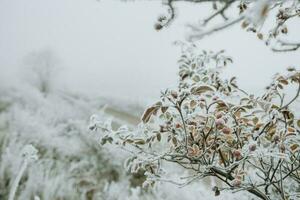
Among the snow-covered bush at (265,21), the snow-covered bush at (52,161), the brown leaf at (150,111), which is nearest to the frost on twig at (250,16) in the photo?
the snow-covered bush at (265,21)

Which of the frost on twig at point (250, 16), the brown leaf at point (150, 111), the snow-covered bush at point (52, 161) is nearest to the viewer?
the frost on twig at point (250, 16)

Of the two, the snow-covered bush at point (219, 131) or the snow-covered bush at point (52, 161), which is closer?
the snow-covered bush at point (219, 131)

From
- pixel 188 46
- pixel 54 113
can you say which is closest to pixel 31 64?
pixel 54 113

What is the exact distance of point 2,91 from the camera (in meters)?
12.6

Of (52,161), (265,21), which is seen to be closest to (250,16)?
(265,21)

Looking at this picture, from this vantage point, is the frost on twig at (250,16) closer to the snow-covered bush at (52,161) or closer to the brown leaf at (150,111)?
the brown leaf at (150,111)

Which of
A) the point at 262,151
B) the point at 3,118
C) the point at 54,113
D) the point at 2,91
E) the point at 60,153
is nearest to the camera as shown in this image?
the point at 262,151

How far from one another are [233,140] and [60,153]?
484 cm

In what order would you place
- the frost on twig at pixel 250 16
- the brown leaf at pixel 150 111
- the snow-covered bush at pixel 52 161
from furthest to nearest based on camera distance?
the snow-covered bush at pixel 52 161
the brown leaf at pixel 150 111
the frost on twig at pixel 250 16

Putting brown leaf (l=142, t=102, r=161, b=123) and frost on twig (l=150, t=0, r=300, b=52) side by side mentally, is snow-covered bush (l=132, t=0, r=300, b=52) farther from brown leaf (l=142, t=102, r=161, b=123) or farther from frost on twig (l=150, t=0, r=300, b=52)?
brown leaf (l=142, t=102, r=161, b=123)

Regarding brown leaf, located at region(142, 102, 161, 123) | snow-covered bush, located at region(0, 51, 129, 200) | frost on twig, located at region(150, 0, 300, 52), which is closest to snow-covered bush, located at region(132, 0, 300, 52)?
frost on twig, located at region(150, 0, 300, 52)

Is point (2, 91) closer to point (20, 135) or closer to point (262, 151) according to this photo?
point (20, 135)

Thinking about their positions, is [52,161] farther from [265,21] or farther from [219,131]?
[265,21]

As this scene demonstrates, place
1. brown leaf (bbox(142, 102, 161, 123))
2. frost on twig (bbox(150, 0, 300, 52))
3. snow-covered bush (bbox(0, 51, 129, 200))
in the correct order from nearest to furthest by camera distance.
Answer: frost on twig (bbox(150, 0, 300, 52)), brown leaf (bbox(142, 102, 161, 123)), snow-covered bush (bbox(0, 51, 129, 200))
